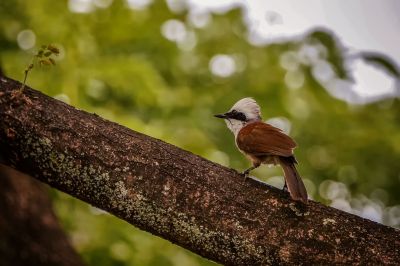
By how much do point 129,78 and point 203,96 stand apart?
1.01 meters

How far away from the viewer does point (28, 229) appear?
3.62 meters

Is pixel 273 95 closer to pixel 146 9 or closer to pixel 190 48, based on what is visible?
pixel 190 48

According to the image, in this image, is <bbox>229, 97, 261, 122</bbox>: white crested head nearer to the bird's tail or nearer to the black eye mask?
the black eye mask

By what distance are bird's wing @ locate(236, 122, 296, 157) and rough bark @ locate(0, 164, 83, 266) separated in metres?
1.49

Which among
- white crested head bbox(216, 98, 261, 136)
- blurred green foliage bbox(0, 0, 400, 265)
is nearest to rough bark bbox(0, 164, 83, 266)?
blurred green foliage bbox(0, 0, 400, 265)

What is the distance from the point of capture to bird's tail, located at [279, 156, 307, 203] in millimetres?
2408

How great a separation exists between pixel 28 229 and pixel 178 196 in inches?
67.6

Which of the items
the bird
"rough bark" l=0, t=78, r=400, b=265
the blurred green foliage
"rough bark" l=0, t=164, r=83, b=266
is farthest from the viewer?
the blurred green foliage

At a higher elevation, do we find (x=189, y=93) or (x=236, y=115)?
(x=189, y=93)

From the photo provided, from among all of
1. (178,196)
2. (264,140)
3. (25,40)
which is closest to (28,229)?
(25,40)

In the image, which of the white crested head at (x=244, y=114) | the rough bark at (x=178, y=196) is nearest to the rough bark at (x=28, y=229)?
the rough bark at (x=178, y=196)

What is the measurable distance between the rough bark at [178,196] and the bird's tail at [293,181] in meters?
0.04

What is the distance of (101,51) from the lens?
180 inches

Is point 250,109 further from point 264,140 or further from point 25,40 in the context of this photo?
point 25,40
